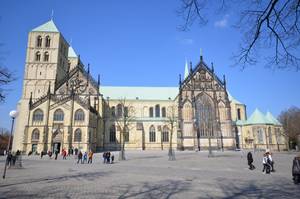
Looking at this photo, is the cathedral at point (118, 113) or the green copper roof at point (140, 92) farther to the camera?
the green copper roof at point (140, 92)

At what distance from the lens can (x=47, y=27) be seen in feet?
221

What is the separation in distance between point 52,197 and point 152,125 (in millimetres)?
58151

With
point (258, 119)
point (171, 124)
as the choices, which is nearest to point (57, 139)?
point (171, 124)

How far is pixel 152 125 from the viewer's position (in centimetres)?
6769

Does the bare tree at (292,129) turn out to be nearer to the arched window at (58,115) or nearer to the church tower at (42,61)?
the arched window at (58,115)

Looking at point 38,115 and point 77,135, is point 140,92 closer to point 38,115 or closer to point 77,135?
point 77,135

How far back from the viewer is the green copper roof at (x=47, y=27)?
6579 cm

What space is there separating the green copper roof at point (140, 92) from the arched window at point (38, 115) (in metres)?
24.8

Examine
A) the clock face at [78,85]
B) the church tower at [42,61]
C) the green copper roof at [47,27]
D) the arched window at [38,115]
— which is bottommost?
the arched window at [38,115]

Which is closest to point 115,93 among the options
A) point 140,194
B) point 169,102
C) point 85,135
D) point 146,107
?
point 146,107

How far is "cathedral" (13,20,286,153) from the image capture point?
176 feet

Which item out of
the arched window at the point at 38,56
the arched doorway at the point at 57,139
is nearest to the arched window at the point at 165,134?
the arched doorway at the point at 57,139

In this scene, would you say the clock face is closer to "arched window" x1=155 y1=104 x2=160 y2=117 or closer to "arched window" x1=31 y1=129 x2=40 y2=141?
"arched window" x1=31 y1=129 x2=40 y2=141

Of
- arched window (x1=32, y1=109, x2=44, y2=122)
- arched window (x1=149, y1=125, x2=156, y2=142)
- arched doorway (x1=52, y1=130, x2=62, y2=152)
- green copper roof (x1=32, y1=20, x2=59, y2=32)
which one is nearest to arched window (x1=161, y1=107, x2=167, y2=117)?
arched window (x1=149, y1=125, x2=156, y2=142)
